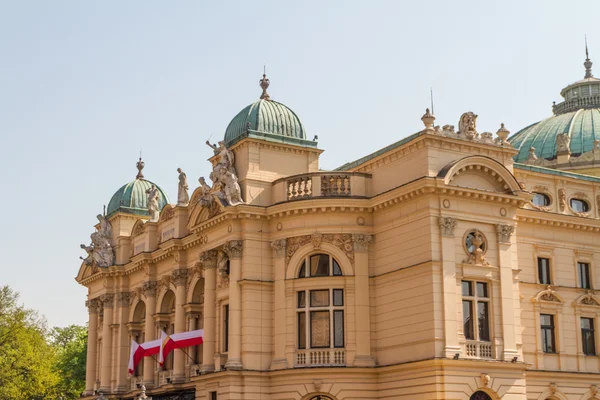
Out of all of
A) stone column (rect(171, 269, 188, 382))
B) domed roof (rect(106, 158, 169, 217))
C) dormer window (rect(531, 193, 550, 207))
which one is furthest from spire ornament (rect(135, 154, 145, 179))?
dormer window (rect(531, 193, 550, 207))

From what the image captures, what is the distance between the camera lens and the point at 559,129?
60.9 metres

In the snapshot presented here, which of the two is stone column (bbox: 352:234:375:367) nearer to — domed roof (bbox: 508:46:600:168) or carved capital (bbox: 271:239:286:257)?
carved capital (bbox: 271:239:286:257)

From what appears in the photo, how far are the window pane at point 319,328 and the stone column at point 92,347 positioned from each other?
2388cm

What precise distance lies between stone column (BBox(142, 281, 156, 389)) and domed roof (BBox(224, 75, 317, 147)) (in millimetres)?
11942

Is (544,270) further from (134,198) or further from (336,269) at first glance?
(134,198)

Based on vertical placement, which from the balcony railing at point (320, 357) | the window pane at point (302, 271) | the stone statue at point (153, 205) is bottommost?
the balcony railing at point (320, 357)

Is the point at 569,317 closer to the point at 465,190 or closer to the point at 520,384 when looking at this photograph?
the point at 520,384

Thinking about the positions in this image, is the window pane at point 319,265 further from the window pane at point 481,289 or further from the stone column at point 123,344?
the stone column at point 123,344

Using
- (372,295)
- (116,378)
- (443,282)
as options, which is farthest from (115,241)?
(443,282)

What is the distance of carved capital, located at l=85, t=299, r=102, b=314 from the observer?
60.0 metres

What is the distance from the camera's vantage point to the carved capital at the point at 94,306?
197 feet

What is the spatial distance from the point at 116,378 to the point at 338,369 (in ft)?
71.7

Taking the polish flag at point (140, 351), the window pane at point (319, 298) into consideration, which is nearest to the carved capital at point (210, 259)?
the window pane at point (319, 298)

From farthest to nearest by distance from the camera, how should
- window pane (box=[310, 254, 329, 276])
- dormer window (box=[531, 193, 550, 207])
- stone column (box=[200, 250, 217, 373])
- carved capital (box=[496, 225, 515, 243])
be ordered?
dormer window (box=[531, 193, 550, 207])
stone column (box=[200, 250, 217, 373])
window pane (box=[310, 254, 329, 276])
carved capital (box=[496, 225, 515, 243])
